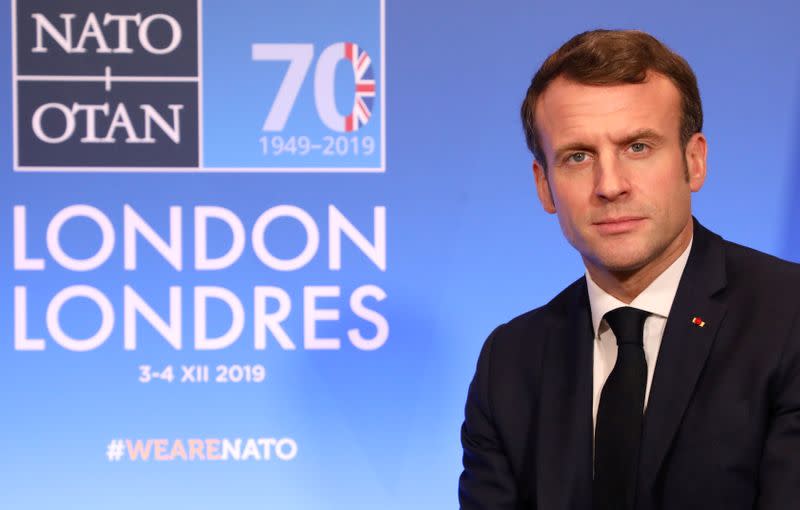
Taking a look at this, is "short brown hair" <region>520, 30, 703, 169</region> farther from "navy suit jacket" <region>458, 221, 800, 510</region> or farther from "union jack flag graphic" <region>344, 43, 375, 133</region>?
"union jack flag graphic" <region>344, 43, 375, 133</region>

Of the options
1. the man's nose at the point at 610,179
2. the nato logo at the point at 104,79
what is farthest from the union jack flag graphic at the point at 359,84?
the man's nose at the point at 610,179

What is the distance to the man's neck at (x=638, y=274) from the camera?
1604 mm

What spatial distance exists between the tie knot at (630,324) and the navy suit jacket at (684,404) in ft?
0.18

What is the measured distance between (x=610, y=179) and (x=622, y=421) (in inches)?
15.8

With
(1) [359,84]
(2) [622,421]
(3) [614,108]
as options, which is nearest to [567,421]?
(2) [622,421]

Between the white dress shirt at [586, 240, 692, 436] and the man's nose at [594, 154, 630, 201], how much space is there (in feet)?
0.61

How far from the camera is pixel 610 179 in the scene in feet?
5.02

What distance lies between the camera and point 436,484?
2580mm

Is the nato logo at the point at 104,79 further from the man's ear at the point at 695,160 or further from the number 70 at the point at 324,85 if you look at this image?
the man's ear at the point at 695,160

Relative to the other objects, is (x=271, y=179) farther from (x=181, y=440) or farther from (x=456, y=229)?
(x=181, y=440)

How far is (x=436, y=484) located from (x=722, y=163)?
1.19m

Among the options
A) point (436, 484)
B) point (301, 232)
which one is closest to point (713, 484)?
point (436, 484)

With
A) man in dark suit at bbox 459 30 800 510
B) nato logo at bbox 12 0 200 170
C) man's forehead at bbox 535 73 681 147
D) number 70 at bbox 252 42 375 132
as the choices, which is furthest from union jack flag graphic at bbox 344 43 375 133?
man's forehead at bbox 535 73 681 147

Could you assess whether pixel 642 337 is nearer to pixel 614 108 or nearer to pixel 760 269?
pixel 760 269
